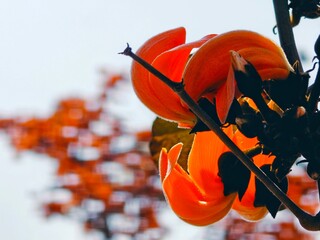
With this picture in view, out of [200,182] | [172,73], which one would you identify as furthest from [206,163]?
[172,73]

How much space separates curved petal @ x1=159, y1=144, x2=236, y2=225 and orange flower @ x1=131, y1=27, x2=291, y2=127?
0.19ft

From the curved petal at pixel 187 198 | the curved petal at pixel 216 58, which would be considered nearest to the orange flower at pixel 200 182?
the curved petal at pixel 187 198

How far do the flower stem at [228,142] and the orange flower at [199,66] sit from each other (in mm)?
36

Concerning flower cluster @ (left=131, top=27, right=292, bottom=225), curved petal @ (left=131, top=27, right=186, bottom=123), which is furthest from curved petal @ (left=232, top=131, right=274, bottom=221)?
curved petal @ (left=131, top=27, right=186, bottom=123)

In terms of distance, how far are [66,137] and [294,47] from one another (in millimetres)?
3106

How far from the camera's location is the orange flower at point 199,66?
33.8 inches

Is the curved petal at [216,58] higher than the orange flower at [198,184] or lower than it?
higher

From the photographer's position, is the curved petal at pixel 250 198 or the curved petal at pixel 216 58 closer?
the curved petal at pixel 216 58

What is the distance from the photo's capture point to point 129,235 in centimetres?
387

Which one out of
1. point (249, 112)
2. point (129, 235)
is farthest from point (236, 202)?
point (129, 235)

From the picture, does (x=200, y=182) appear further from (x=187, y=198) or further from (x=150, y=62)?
(x=150, y=62)

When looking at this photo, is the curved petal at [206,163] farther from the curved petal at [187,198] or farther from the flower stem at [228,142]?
the flower stem at [228,142]

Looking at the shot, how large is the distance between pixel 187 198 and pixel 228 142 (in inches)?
5.3

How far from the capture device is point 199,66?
0.86m
